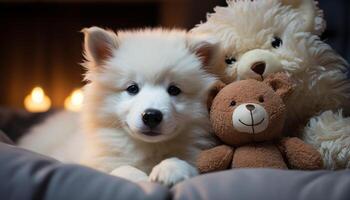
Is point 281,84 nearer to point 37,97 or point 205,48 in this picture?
point 205,48

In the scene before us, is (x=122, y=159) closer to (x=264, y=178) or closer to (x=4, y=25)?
(x=264, y=178)

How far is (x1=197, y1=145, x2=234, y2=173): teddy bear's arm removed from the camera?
3.29ft

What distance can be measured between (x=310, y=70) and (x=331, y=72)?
0.07 m

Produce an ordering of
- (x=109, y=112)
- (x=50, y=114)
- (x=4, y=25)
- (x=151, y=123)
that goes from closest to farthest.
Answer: (x=151, y=123) < (x=109, y=112) < (x=50, y=114) < (x=4, y=25)

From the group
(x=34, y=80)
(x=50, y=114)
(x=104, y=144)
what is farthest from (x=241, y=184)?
(x=34, y=80)

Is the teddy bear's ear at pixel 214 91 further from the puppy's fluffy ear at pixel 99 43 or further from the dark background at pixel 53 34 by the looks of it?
the dark background at pixel 53 34

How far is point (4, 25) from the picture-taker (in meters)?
3.15

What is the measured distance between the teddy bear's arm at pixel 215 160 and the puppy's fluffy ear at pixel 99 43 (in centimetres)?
33

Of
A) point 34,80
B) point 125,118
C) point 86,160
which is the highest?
point 125,118

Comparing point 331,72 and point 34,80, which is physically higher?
point 331,72

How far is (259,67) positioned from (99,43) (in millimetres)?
367

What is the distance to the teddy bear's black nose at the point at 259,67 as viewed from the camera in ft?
3.63

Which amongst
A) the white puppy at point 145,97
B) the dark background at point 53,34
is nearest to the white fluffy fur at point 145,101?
the white puppy at point 145,97

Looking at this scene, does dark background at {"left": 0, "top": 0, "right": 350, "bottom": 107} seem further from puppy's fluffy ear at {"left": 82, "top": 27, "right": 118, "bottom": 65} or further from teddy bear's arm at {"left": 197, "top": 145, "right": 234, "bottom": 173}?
teddy bear's arm at {"left": 197, "top": 145, "right": 234, "bottom": 173}
